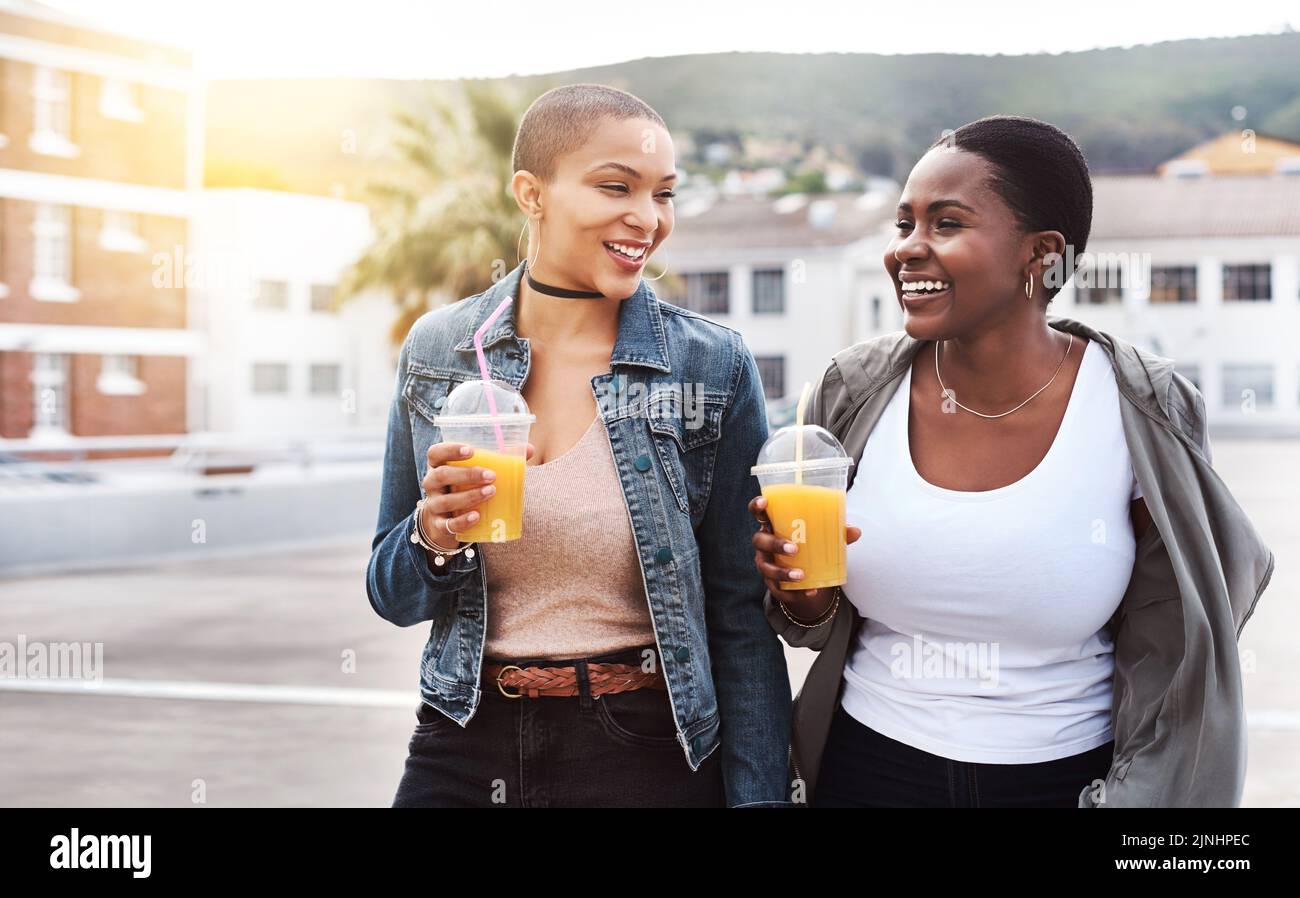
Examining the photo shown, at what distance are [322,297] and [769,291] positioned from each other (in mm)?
13871

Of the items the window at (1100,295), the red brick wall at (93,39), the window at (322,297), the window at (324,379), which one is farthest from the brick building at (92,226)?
the window at (1100,295)

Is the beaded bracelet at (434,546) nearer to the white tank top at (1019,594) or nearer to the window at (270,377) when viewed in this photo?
the white tank top at (1019,594)

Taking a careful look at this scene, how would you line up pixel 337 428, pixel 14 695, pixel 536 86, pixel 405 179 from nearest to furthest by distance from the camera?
pixel 14 695 → pixel 405 179 → pixel 536 86 → pixel 337 428

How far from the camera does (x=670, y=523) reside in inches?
89.9

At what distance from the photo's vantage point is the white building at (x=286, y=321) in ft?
123

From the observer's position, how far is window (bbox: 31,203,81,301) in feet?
91.4

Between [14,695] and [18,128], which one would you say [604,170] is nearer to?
[14,695]

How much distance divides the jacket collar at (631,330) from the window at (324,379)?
40419 mm

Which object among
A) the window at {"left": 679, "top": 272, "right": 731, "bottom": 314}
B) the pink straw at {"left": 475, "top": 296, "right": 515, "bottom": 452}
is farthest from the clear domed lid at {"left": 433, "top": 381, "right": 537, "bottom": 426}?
the window at {"left": 679, "top": 272, "right": 731, "bottom": 314}

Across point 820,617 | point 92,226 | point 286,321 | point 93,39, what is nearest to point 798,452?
point 820,617

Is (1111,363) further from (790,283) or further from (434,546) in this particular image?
(790,283)

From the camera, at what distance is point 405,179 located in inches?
1281
